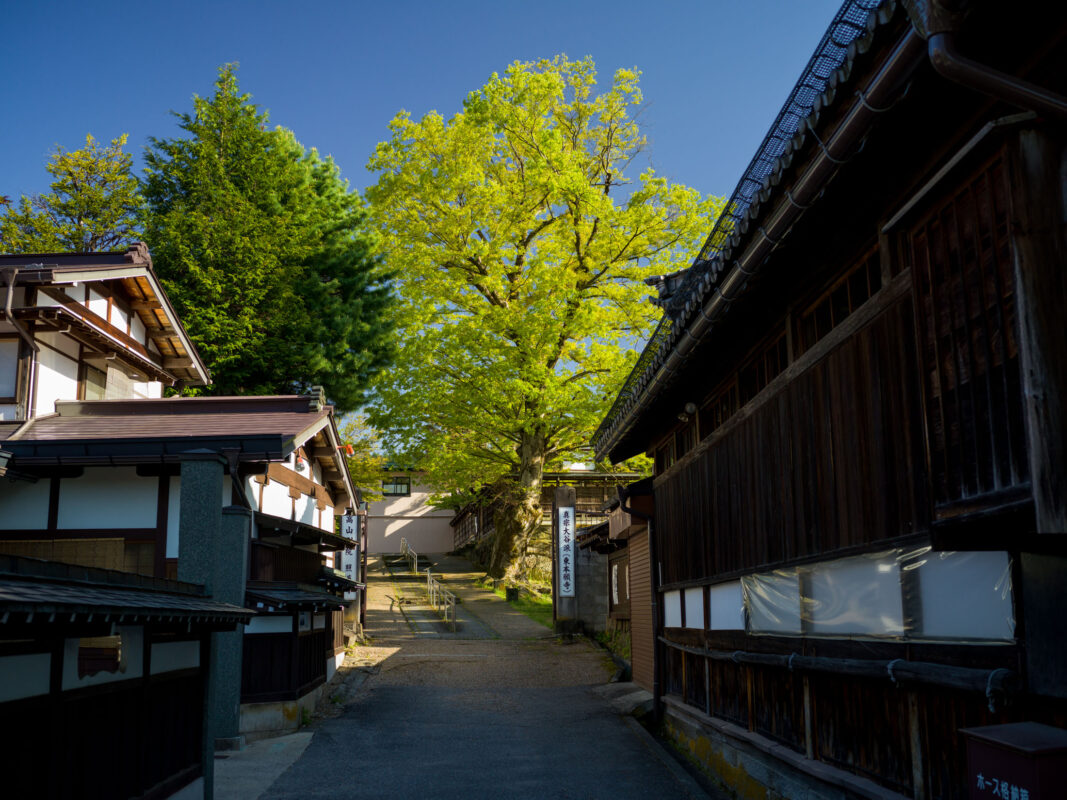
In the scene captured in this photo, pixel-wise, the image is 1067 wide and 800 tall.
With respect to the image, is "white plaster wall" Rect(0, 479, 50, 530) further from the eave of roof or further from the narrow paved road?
the narrow paved road

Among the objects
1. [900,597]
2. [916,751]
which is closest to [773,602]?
[900,597]

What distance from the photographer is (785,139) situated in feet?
19.9

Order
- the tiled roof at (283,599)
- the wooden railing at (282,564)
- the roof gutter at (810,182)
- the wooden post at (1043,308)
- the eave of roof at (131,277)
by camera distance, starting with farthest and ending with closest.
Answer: the eave of roof at (131,277) → the wooden railing at (282,564) → the tiled roof at (283,599) → the roof gutter at (810,182) → the wooden post at (1043,308)

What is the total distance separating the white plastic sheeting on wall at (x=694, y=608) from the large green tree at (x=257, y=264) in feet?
59.4

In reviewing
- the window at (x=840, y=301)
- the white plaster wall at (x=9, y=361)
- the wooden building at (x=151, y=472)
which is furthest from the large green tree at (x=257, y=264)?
the window at (x=840, y=301)

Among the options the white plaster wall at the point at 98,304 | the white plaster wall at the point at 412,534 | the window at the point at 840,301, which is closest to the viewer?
the window at the point at 840,301

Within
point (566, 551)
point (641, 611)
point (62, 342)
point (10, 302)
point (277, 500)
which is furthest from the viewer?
point (566, 551)

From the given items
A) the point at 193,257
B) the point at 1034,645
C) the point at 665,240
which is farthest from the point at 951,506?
the point at 193,257

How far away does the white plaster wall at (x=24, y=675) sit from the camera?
20.1 ft

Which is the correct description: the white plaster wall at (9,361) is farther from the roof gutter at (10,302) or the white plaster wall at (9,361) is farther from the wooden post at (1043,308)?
the wooden post at (1043,308)

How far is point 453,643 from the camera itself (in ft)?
82.9

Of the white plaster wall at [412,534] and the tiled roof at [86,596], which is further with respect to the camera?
the white plaster wall at [412,534]

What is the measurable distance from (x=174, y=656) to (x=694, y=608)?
7.06 m

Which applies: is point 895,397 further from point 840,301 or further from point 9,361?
point 9,361
